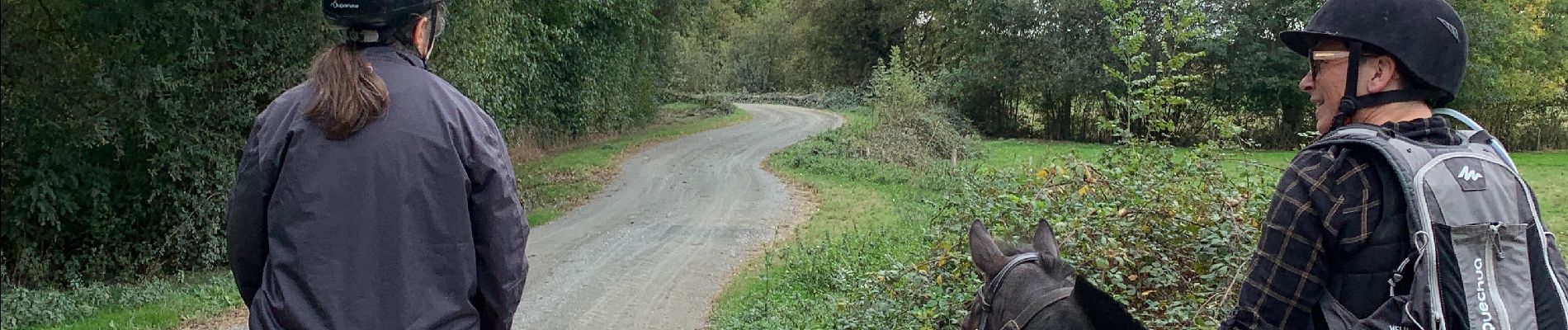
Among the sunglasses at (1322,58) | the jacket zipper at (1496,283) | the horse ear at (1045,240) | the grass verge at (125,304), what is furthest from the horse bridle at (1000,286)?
the grass verge at (125,304)

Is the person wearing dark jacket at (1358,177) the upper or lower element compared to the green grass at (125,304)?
upper

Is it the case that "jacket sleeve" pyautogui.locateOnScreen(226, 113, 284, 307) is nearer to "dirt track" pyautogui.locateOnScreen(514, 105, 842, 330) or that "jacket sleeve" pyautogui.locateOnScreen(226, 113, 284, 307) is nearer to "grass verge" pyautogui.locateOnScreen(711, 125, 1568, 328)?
"grass verge" pyautogui.locateOnScreen(711, 125, 1568, 328)

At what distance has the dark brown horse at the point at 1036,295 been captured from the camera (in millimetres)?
2270

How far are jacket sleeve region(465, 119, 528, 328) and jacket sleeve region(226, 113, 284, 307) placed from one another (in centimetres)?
36

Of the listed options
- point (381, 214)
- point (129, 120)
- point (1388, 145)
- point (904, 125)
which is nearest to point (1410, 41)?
point (1388, 145)

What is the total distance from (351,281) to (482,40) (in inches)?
380

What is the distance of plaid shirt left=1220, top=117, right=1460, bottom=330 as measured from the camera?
5.28 ft

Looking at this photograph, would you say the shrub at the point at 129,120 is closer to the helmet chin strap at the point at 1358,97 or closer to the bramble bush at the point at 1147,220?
the bramble bush at the point at 1147,220

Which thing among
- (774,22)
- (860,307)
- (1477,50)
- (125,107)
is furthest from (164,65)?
(774,22)

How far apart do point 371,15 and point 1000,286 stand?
73.5 inches

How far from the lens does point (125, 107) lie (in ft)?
25.8

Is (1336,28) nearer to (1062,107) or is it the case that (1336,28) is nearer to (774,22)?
(1062,107)

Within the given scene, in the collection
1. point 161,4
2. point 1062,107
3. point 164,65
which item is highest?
point 161,4

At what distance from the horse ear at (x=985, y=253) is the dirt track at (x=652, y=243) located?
3.98 metres
